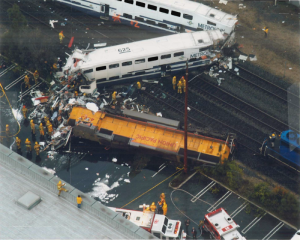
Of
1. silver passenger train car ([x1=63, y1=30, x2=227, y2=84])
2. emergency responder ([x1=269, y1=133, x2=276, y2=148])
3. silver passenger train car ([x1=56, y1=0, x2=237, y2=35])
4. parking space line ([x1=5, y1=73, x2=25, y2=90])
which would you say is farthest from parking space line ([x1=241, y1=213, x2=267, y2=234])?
parking space line ([x1=5, y1=73, x2=25, y2=90])

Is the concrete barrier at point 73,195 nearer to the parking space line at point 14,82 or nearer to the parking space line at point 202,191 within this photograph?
the parking space line at point 202,191

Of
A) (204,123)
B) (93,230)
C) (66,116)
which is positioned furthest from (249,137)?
(93,230)

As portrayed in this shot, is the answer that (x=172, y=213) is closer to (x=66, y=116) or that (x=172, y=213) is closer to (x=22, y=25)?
(x=66, y=116)

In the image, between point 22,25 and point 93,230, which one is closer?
point 93,230

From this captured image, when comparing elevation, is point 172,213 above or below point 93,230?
below

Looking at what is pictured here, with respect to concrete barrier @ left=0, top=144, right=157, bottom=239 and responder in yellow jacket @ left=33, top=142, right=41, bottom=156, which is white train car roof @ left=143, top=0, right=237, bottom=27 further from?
concrete barrier @ left=0, top=144, right=157, bottom=239
